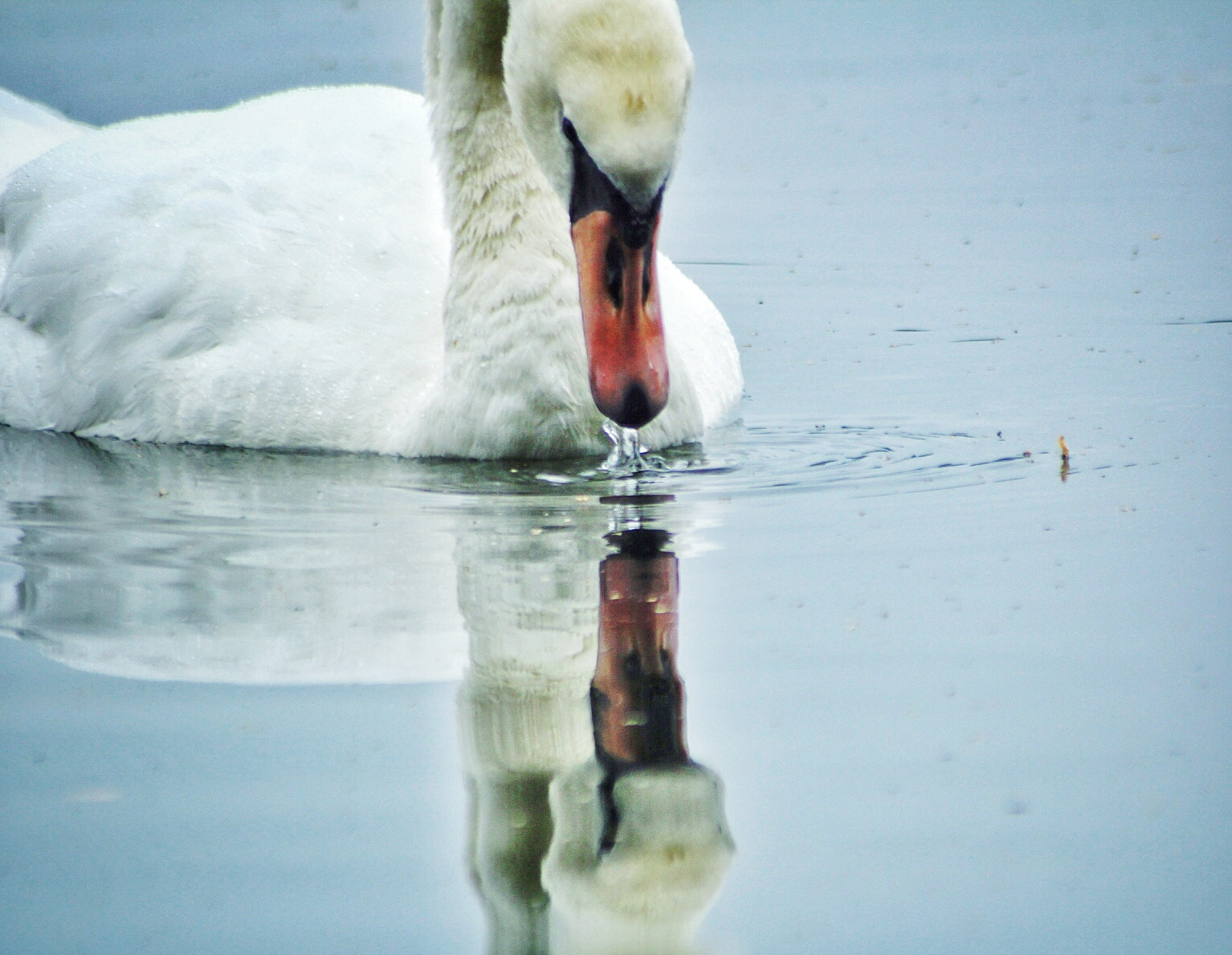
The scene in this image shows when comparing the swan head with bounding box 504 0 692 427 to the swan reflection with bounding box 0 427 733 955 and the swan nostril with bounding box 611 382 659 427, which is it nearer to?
the swan nostril with bounding box 611 382 659 427

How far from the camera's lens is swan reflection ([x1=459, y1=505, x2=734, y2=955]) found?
160 inches

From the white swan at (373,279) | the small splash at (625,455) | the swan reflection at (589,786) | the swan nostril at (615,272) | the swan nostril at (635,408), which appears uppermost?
the white swan at (373,279)

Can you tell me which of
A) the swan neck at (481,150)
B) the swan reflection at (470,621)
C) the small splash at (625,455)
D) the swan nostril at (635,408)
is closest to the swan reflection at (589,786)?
the swan reflection at (470,621)

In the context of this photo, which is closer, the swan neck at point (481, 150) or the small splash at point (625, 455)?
the small splash at point (625, 455)

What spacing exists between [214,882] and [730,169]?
39.2 ft

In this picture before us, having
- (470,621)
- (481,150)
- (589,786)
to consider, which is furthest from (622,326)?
(589,786)

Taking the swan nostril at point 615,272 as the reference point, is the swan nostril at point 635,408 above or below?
below

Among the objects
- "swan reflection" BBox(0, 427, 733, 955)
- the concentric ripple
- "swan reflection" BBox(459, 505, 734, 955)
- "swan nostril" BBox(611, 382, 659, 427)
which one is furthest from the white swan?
"swan reflection" BBox(459, 505, 734, 955)

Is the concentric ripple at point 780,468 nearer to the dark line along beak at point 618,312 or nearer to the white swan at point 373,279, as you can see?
the white swan at point 373,279

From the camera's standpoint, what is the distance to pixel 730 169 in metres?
15.7

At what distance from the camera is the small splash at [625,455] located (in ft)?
24.6

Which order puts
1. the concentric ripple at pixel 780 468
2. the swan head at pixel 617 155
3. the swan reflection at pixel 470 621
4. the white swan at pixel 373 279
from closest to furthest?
the swan reflection at pixel 470 621 → the swan head at pixel 617 155 → the white swan at pixel 373 279 → the concentric ripple at pixel 780 468

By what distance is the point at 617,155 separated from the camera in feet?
20.5

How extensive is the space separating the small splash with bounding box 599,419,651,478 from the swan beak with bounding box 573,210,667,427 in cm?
93
